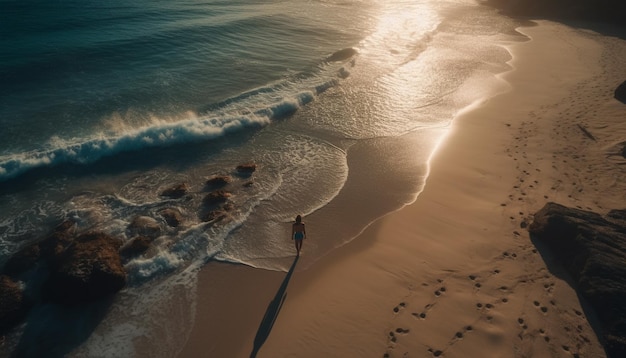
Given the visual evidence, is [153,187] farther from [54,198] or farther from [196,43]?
[196,43]

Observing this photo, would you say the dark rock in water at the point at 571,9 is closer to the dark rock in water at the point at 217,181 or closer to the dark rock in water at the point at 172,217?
the dark rock in water at the point at 217,181

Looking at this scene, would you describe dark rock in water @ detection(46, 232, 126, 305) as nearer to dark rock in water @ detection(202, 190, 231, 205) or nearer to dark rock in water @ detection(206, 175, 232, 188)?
dark rock in water @ detection(202, 190, 231, 205)

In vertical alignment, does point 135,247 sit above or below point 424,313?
below

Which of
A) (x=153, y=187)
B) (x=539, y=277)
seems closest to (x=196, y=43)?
(x=153, y=187)

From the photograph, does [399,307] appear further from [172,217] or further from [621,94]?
[621,94]

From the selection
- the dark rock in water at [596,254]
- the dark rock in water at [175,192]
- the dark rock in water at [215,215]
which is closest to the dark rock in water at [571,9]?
the dark rock in water at [596,254]

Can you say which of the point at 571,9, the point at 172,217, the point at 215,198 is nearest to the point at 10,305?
the point at 172,217
